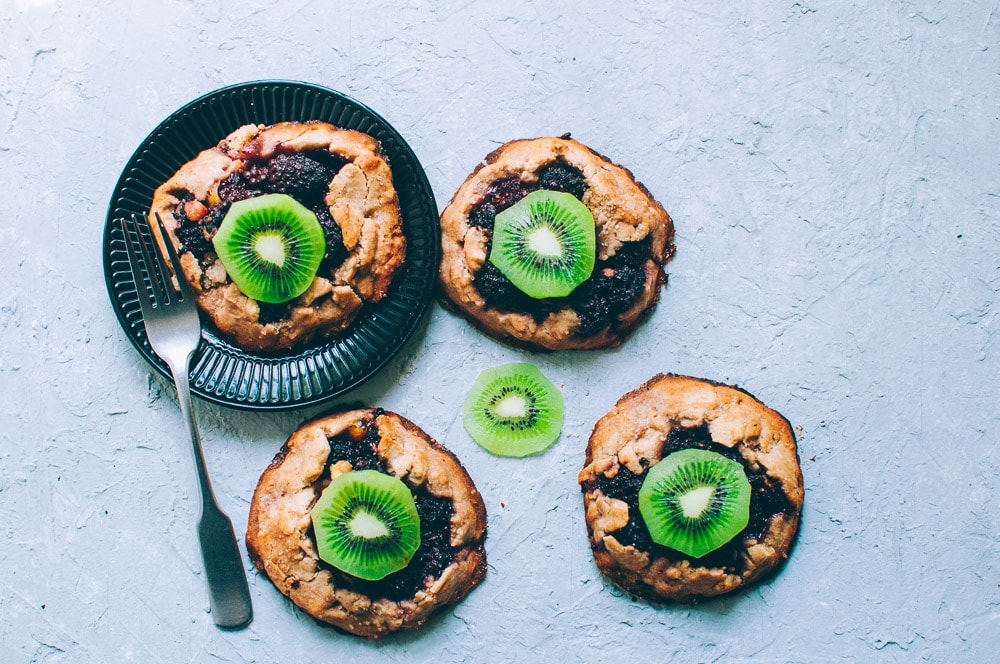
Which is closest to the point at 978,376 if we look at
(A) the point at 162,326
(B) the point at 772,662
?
(B) the point at 772,662

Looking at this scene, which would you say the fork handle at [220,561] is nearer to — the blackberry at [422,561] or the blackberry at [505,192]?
the blackberry at [422,561]

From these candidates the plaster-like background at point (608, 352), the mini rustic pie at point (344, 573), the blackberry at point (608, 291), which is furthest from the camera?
the plaster-like background at point (608, 352)

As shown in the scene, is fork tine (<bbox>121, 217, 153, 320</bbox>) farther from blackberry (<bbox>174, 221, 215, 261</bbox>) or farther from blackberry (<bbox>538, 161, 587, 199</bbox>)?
blackberry (<bbox>538, 161, 587, 199</bbox>)

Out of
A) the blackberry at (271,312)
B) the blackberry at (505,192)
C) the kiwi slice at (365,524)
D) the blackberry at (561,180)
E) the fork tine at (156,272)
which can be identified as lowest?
the kiwi slice at (365,524)

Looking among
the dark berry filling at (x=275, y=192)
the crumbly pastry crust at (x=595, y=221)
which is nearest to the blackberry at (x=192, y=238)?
the dark berry filling at (x=275, y=192)

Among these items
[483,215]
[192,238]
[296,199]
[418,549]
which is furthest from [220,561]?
[483,215]

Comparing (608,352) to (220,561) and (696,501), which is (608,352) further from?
(220,561)
